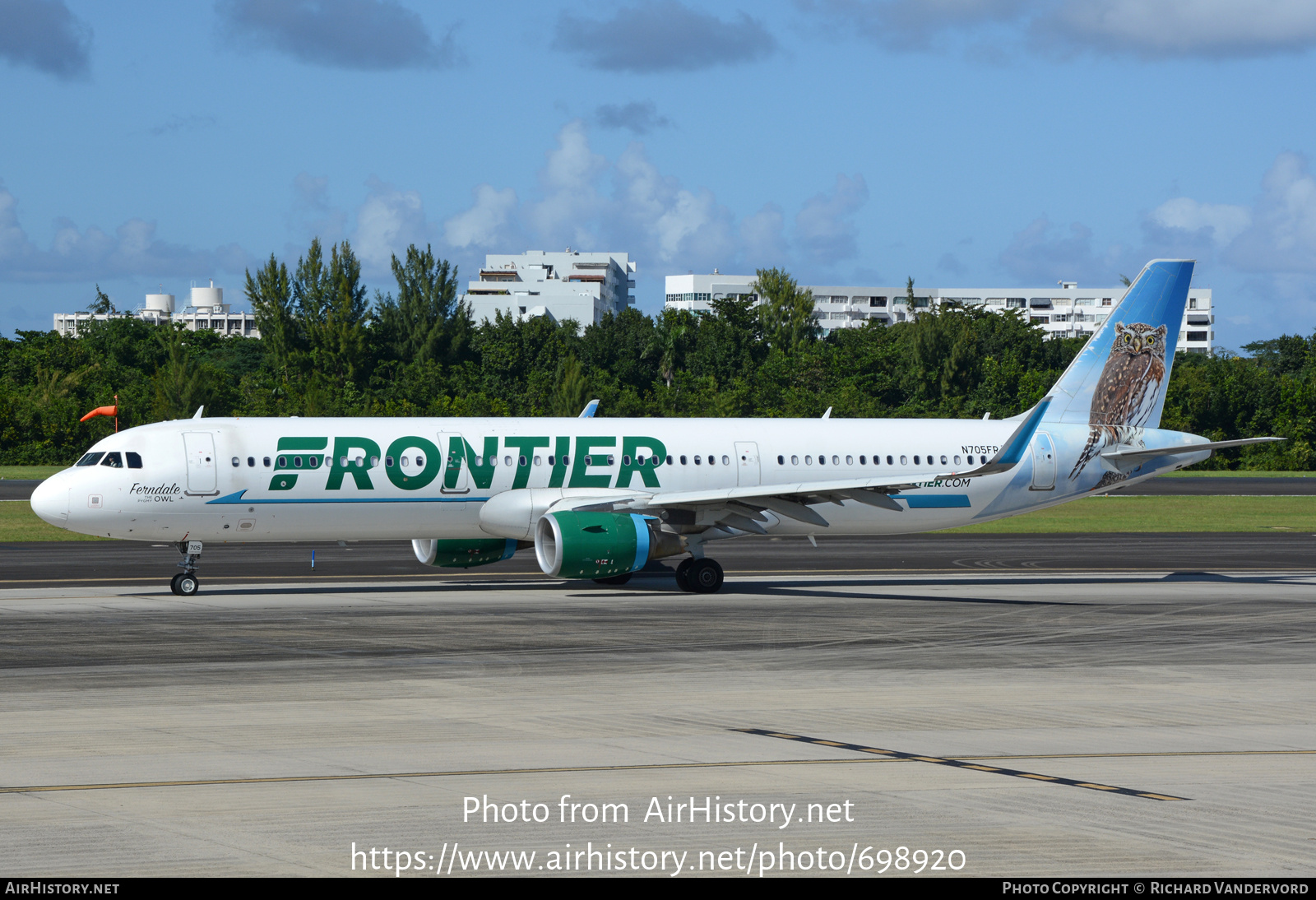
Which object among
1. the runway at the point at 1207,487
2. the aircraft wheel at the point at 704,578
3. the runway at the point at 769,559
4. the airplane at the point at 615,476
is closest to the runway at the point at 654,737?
the airplane at the point at 615,476

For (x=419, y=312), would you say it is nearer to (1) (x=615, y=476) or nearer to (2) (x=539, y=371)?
(2) (x=539, y=371)

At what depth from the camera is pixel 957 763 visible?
14.8 m

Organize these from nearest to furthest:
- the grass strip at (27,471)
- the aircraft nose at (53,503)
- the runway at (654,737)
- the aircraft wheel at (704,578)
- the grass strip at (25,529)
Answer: the runway at (654,737) → the aircraft nose at (53,503) → the aircraft wheel at (704,578) → the grass strip at (25,529) → the grass strip at (27,471)

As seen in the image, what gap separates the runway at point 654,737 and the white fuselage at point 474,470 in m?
2.79

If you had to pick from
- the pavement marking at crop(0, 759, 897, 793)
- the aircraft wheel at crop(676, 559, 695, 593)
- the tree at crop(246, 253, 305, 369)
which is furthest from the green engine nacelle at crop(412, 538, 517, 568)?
the tree at crop(246, 253, 305, 369)

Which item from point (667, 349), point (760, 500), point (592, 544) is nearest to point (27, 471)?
point (667, 349)

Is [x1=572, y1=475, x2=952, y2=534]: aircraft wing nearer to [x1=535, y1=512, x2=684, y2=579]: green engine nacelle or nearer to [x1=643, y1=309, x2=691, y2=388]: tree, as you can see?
[x1=535, y1=512, x2=684, y2=579]: green engine nacelle

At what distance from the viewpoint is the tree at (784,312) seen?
6137 inches

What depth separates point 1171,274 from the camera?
4175cm

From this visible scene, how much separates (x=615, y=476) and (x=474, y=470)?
369 cm

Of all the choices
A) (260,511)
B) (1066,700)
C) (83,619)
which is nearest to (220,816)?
(1066,700)

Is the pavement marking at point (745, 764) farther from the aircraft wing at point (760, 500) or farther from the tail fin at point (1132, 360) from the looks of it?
the tail fin at point (1132, 360)

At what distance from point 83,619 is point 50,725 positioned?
11985mm

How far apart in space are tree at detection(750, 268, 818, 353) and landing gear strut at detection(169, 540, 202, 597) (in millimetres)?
121053
